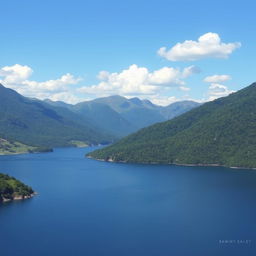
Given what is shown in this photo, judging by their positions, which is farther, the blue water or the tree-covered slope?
the tree-covered slope

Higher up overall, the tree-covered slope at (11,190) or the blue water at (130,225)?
the tree-covered slope at (11,190)

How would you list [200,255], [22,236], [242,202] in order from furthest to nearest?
1. [242,202]
2. [22,236]
3. [200,255]

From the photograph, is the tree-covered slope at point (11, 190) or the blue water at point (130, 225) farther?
the tree-covered slope at point (11, 190)

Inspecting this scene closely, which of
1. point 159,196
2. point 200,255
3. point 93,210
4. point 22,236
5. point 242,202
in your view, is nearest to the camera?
point 200,255

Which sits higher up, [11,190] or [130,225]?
[11,190]

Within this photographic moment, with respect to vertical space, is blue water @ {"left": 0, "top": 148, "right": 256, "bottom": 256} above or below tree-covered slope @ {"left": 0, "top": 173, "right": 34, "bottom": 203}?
below

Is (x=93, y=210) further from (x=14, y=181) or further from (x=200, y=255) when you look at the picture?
(x=200, y=255)

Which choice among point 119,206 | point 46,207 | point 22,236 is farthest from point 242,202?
point 22,236

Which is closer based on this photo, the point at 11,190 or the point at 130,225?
the point at 130,225
